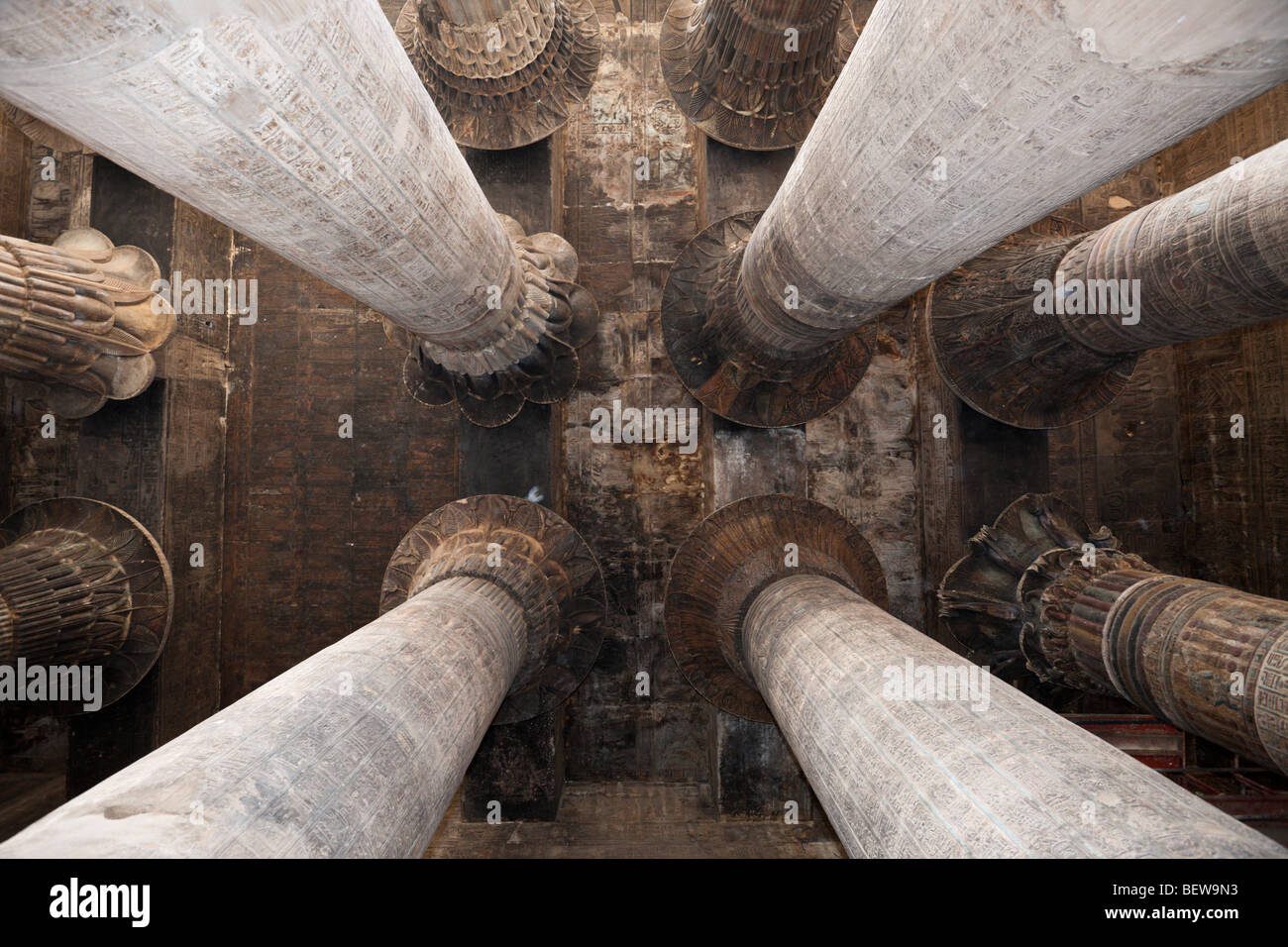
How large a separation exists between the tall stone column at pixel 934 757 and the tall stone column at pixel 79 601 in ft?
25.5

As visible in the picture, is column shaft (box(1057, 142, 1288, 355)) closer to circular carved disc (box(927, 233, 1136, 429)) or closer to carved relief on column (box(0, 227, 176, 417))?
circular carved disc (box(927, 233, 1136, 429))

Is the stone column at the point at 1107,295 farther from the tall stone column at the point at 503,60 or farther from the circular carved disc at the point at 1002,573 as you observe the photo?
the tall stone column at the point at 503,60

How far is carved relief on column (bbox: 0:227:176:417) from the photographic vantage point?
23.2 ft

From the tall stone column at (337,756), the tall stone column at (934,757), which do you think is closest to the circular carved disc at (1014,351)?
the tall stone column at (934,757)

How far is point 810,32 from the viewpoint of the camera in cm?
755

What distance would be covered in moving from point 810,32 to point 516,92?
12.1 feet

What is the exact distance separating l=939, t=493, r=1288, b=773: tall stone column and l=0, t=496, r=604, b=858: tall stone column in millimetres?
5218

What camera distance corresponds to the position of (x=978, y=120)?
261cm

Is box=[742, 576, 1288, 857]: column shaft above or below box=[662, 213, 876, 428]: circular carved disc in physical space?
below

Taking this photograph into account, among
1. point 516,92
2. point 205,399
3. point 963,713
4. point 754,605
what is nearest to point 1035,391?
point 754,605

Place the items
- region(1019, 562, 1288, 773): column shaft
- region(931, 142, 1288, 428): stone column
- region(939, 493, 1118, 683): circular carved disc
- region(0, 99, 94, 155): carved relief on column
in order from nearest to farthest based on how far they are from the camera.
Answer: region(1019, 562, 1288, 773): column shaft
region(931, 142, 1288, 428): stone column
region(939, 493, 1118, 683): circular carved disc
region(0, 99, 94, 155): carved relief on column

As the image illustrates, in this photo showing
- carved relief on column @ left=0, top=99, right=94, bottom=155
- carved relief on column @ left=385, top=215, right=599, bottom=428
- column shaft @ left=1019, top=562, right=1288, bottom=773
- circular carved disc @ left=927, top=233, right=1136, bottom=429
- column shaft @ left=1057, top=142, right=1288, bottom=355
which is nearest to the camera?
column shaft @ left=1019, top=562, right=1288, bottom=773

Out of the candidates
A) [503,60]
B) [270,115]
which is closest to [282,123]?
[270,115]

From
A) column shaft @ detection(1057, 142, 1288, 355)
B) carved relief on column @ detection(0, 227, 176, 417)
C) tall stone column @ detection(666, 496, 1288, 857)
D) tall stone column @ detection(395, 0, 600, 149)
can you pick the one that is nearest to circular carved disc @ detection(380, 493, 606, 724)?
tall stone column @ detection(666, 496, 1288, 857)
